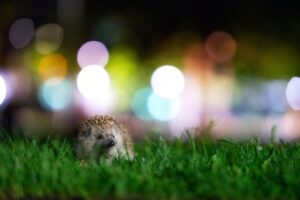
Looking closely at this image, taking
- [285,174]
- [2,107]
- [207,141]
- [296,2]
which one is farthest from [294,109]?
[285,174]

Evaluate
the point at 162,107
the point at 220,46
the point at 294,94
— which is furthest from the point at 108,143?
the point at 220,46

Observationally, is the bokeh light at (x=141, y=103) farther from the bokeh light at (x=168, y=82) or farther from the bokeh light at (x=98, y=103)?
the bokeh light at (x=98, y=103)

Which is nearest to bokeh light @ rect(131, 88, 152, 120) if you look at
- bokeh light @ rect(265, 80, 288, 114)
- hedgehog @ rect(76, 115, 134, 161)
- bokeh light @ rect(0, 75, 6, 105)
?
bokeh light @ rect(265, 80, 288, 114)

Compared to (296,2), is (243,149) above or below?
below

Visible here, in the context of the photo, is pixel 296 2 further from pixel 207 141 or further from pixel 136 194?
pixel 136 194

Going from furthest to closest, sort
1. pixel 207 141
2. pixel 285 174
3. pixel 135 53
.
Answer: pixel 135 53
pixel 207 141
pixel 285 174

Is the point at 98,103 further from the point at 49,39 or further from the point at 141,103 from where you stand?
the point at 49,39
